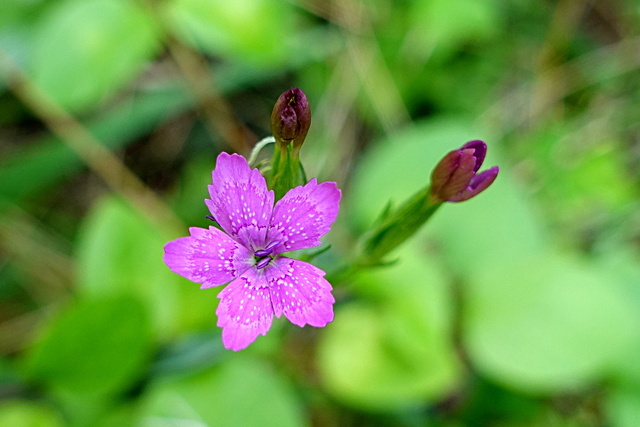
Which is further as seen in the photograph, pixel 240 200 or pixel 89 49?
pixel 89 49

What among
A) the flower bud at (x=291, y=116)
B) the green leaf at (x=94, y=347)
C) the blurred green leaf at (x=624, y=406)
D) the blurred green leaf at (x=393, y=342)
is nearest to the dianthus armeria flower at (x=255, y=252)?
the flower bud at (x=291, y=116)

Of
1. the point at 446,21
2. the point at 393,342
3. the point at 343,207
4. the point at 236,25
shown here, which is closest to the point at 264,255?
the point at 393,342

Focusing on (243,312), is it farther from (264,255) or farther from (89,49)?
(89,49)

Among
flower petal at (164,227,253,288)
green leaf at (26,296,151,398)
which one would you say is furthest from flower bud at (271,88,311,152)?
green leaf at (26,296,151,398)

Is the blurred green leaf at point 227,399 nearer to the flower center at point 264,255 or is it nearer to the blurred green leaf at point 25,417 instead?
the blurred green leaf at point 25,417

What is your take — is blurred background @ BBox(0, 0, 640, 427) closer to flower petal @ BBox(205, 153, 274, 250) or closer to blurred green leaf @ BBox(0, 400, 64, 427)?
blurred green leaf @ BBox(0, 400, 64, 427)

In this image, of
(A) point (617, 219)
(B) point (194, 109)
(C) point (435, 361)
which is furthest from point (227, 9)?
(A) point (617, 219)
